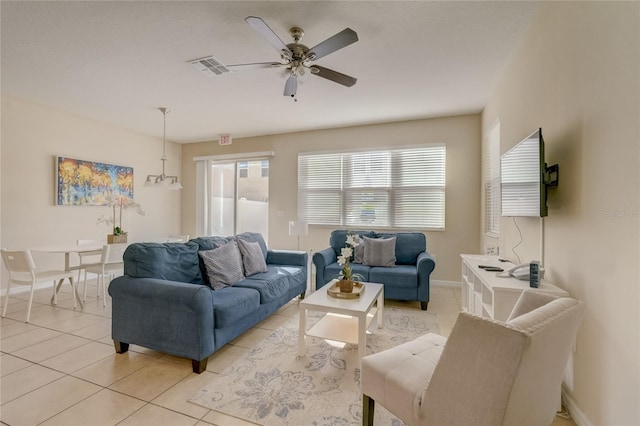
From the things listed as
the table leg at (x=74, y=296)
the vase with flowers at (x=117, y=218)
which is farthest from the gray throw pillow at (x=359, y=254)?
the table leg at (x=74, y=296)

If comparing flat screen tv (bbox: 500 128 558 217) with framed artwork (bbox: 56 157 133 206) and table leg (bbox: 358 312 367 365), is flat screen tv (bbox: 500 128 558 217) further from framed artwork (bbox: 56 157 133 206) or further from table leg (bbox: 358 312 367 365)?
framed artwork (bbox: 56 157 133 206)

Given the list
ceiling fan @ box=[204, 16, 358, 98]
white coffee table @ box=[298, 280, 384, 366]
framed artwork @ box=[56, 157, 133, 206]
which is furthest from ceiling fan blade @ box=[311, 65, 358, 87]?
framed artwork @ box=[56, 157, 133, 206]

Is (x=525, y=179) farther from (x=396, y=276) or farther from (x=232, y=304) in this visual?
(x=232, y=304)

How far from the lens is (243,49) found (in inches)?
107

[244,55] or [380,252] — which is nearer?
[244,55]

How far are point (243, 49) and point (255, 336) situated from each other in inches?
108

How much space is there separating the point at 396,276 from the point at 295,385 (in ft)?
6.66

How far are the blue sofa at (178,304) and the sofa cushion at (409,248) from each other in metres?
2.05

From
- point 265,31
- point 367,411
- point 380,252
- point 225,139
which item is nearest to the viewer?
point 367,411

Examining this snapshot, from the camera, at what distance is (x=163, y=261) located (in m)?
2.59

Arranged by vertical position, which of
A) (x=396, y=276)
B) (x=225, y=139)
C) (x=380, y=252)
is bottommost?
(x=396, y=276)

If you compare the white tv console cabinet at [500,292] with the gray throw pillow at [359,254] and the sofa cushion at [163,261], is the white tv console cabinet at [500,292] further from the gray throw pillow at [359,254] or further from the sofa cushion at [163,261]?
the sofa cushion at [163,261]

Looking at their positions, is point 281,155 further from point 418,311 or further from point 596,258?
point 596,258

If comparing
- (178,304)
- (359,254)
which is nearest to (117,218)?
(178,304)
